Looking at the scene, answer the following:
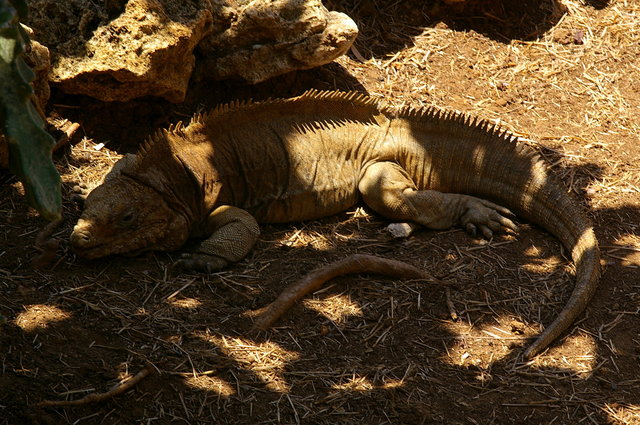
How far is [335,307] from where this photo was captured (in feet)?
17.0

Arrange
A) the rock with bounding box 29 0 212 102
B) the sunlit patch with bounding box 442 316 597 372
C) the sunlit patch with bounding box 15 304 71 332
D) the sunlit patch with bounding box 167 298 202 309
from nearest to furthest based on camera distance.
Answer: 1. the sunlit patch with bounding box 15 304 71 332
2. the sunlit patch with bounding box 442 316 597 372
3. the sunlit patch with bounding box 167 298 202 309
4. the rock with bounding box 29 0 212 102

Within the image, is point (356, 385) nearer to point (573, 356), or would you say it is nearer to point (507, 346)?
point (507, 346)

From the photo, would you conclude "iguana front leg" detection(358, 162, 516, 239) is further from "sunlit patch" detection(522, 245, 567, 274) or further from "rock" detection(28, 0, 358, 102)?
"rock" detection(28, 0, 358, 102)

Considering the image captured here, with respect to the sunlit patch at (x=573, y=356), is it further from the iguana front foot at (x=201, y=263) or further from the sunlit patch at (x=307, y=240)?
the iguana front foot at (x=201, y=263)

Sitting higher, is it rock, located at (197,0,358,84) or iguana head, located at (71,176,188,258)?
rock, located at (197,0,358,84)

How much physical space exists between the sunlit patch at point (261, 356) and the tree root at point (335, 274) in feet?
0.69

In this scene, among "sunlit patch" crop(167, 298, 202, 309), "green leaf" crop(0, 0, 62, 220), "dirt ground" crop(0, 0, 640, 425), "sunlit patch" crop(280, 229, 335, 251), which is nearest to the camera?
"green leaf" crop(0, 0, 62, 220)

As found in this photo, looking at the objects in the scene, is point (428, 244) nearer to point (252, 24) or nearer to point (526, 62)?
point (252, 24)

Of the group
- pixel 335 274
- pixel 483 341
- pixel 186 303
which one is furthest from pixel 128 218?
pixel 483 341

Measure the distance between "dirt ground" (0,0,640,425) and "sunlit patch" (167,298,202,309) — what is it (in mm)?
18

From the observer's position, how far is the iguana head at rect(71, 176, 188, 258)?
5168 mm

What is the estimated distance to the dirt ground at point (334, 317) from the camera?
4223 mm

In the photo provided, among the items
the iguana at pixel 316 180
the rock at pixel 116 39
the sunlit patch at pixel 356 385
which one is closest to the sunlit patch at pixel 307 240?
the iguana at pixel 316 180

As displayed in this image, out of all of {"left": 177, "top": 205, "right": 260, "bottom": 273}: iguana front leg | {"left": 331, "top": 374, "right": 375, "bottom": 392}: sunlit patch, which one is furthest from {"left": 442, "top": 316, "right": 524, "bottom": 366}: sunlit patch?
{"left": 177, "top": 205, "right": 260, "bottom": 273}: iguana front leg
